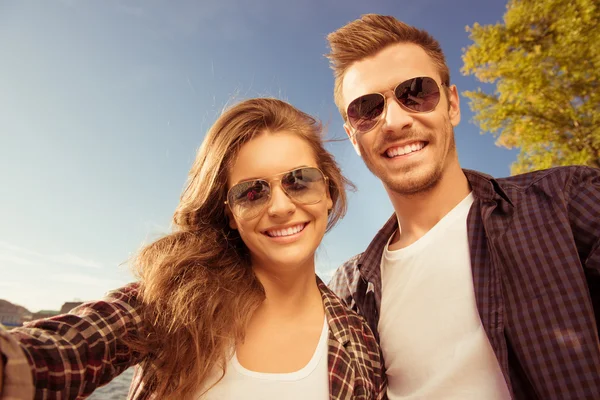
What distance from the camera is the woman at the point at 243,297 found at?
1793 millimetres

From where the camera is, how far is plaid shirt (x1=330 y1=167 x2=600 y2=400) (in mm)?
1841

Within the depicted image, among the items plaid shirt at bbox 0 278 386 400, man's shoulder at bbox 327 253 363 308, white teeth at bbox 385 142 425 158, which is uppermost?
white teeth at bbox 385 142 425 158

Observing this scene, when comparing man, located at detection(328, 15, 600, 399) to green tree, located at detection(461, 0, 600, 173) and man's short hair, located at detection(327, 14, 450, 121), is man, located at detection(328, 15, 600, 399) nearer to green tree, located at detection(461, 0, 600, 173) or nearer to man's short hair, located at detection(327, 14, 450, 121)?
man's short hair, located at detection(327, 14, 450, 121)

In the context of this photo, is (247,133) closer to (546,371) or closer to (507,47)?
(546,371)

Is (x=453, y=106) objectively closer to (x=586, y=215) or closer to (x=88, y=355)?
(x=586, y=215)

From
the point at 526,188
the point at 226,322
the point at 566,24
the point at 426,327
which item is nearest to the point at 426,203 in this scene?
the point at 526,188

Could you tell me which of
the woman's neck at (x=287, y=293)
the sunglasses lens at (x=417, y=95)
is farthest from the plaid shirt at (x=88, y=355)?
the sunglasses lens at (x=417, y=95)

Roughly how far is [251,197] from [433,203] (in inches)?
52.7

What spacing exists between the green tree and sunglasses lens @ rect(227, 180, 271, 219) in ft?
27.1

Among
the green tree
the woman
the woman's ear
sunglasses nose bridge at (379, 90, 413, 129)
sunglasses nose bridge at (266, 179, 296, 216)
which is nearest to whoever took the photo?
the woman

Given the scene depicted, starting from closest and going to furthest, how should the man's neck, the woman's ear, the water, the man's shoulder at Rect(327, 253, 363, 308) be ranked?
1. the woman's ear
2. the man's neck
3. the man's shoulder at Rect(327, 253, 363, 308)
4. the water

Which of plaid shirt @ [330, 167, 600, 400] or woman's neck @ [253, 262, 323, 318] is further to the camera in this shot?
woman's neck @ [253, 262, 323, 318]

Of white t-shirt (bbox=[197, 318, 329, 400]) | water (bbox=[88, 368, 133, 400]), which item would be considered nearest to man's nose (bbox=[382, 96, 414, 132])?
white t-shirt (bbox=[197, 318, 329, 400])

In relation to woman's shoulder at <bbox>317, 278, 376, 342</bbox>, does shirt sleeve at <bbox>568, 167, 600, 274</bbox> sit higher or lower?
higher
